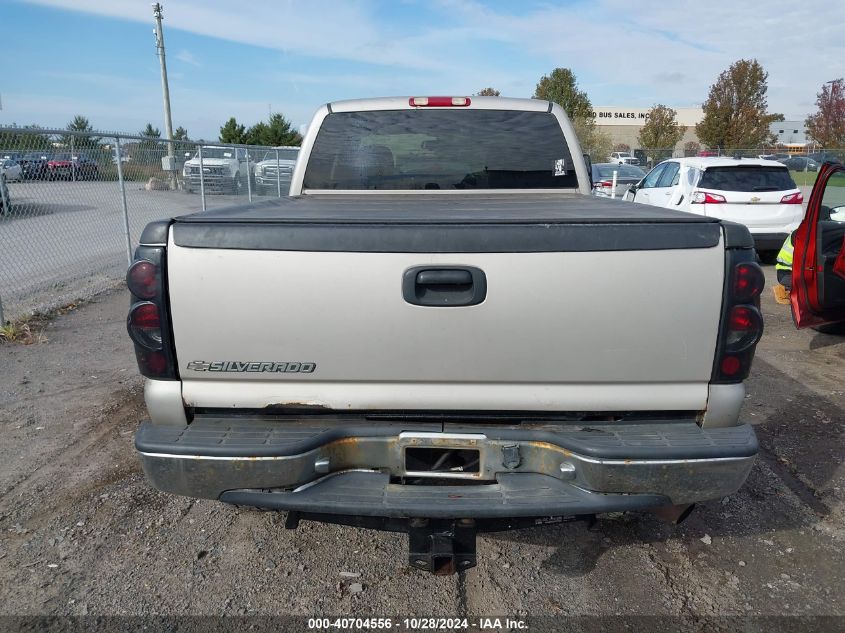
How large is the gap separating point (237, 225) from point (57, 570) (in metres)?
1.87

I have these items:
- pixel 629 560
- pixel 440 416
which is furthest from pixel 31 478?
pixel 629 560

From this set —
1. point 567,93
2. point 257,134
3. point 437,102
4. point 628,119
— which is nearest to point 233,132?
point 257,134

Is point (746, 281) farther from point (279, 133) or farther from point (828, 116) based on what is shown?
point (828, 116)

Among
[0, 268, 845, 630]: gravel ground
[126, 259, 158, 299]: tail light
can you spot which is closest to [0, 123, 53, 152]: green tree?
[0, 268, 845, 630]: gravel ground

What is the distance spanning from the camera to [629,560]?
3092 mm

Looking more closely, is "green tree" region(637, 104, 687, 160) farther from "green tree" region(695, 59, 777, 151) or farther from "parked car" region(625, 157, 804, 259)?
"parked car" region(625, 157, 804, 259)

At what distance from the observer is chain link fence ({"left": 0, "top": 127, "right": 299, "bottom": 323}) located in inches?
269

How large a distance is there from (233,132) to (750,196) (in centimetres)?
3525

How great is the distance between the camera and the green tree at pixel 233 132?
39.8 meters

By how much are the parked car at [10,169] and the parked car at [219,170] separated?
5000 millimetres

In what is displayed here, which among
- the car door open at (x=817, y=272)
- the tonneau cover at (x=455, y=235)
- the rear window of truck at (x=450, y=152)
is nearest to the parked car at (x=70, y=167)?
the rear window of truck at (x=450, y=152)

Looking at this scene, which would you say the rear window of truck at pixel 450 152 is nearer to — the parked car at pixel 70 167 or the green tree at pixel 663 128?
the parked car at pixel 70 167

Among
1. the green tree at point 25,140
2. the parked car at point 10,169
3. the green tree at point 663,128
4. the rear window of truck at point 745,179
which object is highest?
the green tree at point 663,128

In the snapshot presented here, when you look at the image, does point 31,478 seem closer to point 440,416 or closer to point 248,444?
point 248,444
